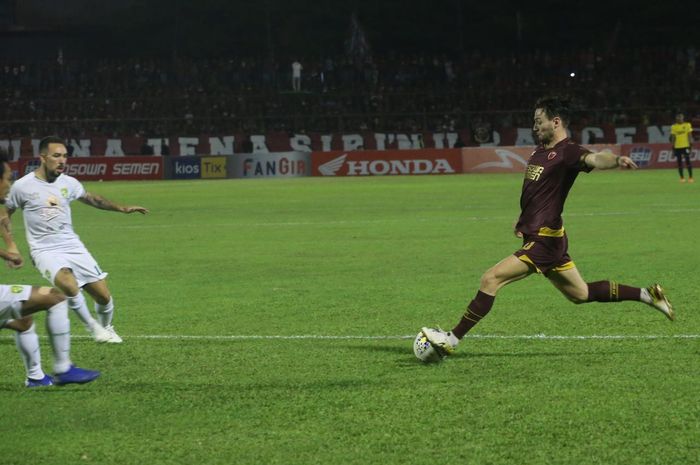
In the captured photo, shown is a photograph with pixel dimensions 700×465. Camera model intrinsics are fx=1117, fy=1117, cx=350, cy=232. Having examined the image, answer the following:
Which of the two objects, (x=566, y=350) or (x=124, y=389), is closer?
(x=124, y=389)

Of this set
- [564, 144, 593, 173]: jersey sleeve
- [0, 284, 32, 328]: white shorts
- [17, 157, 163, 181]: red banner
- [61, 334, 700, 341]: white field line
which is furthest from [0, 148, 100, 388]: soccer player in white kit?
[17, 157, 163, 181]: red banner

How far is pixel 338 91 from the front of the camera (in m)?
56.2

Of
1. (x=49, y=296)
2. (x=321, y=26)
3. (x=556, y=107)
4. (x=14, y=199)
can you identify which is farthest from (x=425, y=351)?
Answer: (x=321, y=26)

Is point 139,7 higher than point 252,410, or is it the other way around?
point 139,7

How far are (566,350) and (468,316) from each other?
95cm

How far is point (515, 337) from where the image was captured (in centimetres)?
962

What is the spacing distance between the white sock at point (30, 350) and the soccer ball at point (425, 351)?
2759 millimetres

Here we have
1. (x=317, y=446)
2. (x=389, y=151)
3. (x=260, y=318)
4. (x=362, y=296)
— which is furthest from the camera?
(x=389, y=151)

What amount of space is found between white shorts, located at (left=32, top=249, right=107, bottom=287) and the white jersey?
0.22 ft

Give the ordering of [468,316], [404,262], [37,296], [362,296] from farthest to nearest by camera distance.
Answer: [404,262] < [362,296] < [468,316] < [37,296]

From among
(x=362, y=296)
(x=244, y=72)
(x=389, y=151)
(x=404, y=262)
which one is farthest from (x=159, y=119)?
(x=362, y=296)

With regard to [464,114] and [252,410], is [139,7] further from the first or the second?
[252,410]

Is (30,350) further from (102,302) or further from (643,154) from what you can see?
(643,154)

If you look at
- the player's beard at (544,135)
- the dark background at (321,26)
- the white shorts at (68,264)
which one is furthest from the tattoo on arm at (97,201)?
the dark background at (321,26)
